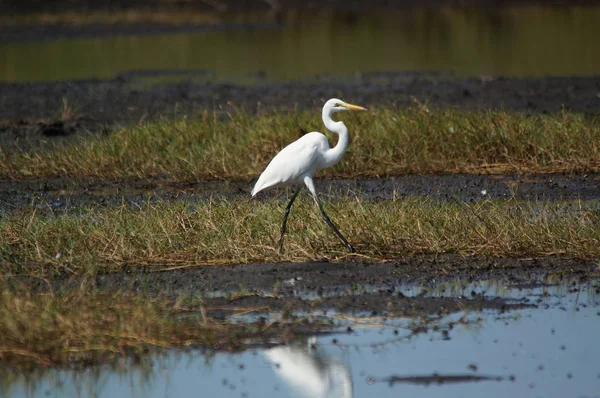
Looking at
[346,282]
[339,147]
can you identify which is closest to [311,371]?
[346,282]

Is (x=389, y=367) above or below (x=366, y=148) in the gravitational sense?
below

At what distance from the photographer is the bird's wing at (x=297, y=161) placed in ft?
27.1

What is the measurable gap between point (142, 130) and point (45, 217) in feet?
8.61

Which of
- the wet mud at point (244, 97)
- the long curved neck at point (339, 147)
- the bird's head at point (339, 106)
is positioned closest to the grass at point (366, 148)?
the wet mud at point (244, 97)

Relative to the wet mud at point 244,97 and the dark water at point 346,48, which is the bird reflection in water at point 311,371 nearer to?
the wet mud at point 244,97

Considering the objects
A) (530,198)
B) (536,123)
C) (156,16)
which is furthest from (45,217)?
(156,16)

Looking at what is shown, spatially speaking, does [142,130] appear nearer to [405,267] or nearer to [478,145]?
[478,145]

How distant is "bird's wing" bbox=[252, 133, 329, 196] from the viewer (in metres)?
Result: 8.27

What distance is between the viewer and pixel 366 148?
37.4 feet

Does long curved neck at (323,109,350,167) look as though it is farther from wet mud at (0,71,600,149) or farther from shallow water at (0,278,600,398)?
wet mud at (0,71,600,149)

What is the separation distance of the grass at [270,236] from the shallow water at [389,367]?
3.59 ft

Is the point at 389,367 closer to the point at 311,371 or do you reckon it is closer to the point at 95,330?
the point at 311,371

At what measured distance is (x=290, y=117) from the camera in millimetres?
12281

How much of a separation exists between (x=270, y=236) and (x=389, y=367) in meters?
2.21
